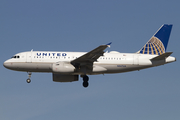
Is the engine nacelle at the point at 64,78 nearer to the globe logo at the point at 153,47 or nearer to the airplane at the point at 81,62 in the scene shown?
the airplane at the point at 81,62

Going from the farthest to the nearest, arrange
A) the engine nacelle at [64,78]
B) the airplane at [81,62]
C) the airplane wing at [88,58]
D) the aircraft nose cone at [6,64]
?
the engine nacelle at [64,78] → the aircraft nose cone at [6,64] → the airplane at [81,62] → the airplane wing at [88,58]

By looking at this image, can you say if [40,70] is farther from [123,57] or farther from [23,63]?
[123,57]

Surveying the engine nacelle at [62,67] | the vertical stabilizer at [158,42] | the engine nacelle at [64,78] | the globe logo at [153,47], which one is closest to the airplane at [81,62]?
the engine nacelle at [62,67]

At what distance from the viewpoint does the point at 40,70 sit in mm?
39625

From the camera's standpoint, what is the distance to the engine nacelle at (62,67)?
1511 inches

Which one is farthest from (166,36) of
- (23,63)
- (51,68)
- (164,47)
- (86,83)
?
(23,63)

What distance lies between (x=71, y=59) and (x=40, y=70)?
3769mm

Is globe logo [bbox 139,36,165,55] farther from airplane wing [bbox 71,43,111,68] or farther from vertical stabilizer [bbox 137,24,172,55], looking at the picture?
airplane wing [bbox 71,43,111,68]

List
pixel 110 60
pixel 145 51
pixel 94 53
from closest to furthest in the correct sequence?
pixel 94 53 < pixel 110 60 < pixel 145 51

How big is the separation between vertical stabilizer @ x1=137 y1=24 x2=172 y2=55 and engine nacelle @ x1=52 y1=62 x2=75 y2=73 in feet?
30.8

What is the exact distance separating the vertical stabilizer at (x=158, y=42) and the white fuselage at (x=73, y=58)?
209 centimetres

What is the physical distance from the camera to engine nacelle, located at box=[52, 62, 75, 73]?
38375 mm

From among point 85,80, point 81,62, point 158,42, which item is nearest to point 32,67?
point 81,62

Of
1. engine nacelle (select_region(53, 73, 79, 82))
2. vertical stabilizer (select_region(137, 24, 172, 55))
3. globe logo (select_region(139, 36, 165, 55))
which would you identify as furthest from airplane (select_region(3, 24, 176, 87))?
vertical stabilizer (select_region(137, 24, 172, 55))
